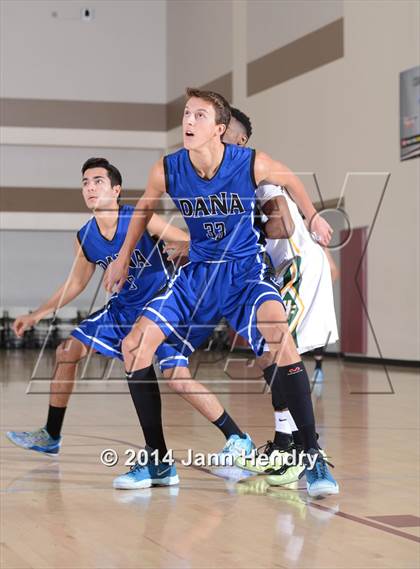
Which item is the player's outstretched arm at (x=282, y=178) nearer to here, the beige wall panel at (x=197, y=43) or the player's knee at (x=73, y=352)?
the player's knee at (x=73, y=352)

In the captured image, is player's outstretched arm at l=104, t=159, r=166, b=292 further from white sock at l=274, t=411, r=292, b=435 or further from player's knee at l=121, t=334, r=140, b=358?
white sock at l=274, t=411, r=292, b=435

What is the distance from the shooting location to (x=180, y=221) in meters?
21.7

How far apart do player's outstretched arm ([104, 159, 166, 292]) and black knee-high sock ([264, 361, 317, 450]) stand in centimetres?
82

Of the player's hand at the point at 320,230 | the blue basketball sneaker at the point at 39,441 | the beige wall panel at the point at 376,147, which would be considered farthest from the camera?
the beige wall panel at the point at 376,147

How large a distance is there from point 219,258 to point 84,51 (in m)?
18.2

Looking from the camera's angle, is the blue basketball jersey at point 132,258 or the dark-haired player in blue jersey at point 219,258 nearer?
the dark-haired player in blue jersey at point 219,258

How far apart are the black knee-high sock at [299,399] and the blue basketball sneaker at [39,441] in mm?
1734

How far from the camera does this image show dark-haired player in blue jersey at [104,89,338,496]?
4230 mm

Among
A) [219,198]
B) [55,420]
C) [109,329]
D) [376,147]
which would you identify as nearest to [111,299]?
[109,329]

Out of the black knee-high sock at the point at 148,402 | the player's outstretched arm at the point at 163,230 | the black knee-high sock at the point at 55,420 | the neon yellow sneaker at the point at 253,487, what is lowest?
the neon yellow sneaker at the point at 253,487

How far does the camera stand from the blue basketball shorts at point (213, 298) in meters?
4.30

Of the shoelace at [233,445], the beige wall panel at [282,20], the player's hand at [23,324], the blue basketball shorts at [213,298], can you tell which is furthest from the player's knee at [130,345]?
the beige wall panel at [282,20]

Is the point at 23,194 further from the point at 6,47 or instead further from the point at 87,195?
the point at 87,195

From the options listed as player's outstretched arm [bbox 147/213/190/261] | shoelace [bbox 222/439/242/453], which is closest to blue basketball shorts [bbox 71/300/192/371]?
player's outstretched arm [bbox 147/213/190/261]
